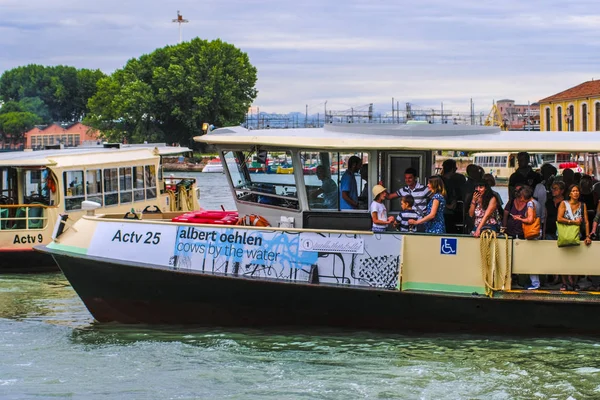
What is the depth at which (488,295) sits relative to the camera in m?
12.2

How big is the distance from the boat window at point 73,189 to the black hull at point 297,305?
7.30 m

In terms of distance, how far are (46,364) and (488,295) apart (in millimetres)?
5364

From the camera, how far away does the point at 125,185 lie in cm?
2220

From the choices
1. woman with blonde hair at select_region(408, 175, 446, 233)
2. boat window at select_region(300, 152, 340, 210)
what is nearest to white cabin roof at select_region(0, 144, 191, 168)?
boat window at select_region(300, 152, 340, 210)

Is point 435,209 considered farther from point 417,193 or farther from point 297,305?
point 297,305

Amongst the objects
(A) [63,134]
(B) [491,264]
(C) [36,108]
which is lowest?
(B) [491,264]

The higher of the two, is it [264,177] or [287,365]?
[264,177]

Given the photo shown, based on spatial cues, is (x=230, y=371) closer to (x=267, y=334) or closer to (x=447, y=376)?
(x=267, y=334)

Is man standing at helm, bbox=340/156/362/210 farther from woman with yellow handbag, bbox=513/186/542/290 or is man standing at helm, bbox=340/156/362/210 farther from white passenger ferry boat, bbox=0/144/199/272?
white passenger ferry boat, bbox=0/144/199/272

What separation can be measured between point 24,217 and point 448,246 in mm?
10986

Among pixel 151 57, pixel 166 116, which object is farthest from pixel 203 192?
pixel 151 57

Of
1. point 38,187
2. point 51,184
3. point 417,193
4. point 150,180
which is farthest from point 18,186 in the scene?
point 417,193

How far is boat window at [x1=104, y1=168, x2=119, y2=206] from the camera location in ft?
70.6

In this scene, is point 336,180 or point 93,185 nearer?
point 336,180
